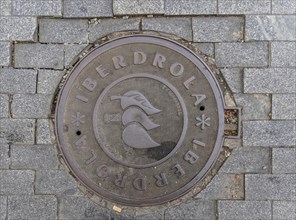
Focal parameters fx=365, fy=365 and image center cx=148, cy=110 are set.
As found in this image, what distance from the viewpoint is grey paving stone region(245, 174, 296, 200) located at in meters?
3.28

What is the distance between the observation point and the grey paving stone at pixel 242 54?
10.8ft

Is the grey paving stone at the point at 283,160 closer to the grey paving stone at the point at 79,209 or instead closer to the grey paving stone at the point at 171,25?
the grey paving stone at the point at 171,25

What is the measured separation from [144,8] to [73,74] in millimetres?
887

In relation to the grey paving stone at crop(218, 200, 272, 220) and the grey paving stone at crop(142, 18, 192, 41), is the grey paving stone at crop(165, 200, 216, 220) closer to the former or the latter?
the grey paving stone at crop(218, 200, 272, 220)

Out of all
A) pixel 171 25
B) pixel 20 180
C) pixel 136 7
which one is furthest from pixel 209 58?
pixel 20 180

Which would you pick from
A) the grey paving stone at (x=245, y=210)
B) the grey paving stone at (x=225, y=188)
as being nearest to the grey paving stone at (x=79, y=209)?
the grey paving stone at (x=225, y=188)

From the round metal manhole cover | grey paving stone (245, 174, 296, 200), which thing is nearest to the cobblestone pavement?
grey paving stone (245, 174, 296, 200)

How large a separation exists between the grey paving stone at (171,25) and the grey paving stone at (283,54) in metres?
0.77

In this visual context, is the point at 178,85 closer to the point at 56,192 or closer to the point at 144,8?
the point at 144,8

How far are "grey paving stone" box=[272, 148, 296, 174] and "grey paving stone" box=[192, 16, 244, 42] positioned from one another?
108 centimetres

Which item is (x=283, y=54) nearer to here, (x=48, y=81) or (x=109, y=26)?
(x=109, y=26)

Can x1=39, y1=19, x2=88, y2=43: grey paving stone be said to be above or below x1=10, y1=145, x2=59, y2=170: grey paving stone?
above

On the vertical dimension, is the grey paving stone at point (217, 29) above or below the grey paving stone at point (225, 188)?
above

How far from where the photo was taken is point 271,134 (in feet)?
10.8
